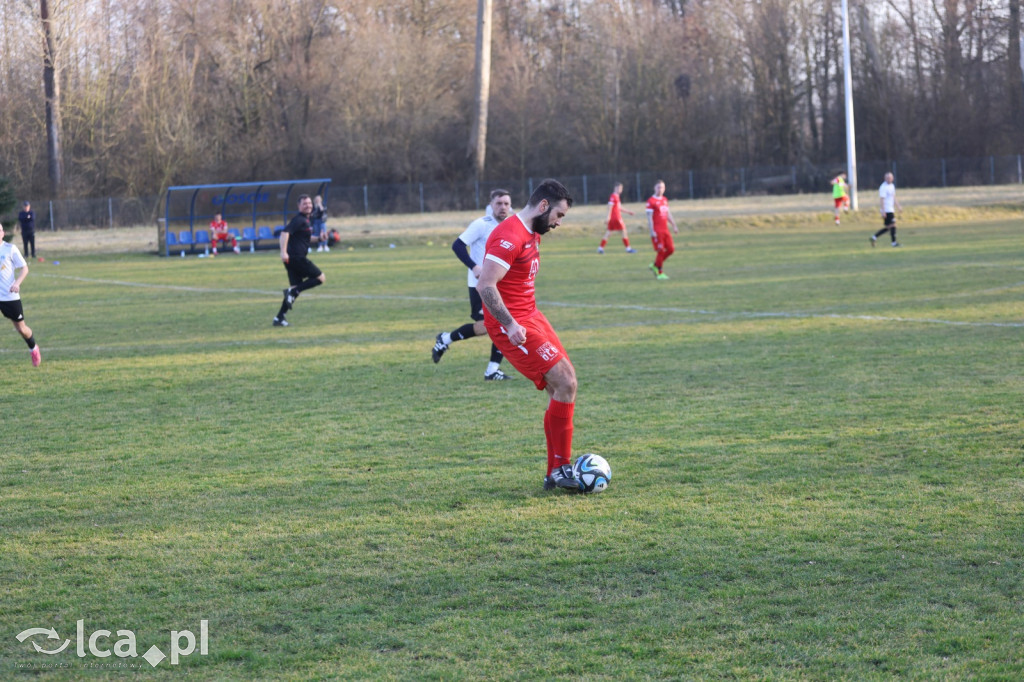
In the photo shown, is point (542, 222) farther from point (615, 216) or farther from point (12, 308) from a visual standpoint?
point (615, 216)

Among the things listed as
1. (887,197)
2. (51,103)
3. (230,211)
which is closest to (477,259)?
(887,197)

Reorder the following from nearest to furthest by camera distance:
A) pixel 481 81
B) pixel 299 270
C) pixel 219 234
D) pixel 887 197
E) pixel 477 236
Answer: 1. pixel 477 236
2. pixel 299 270
3. pixel 887 197
4. pixel 219 234
5. pixel 481 81

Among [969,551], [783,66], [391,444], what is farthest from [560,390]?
[783,66]

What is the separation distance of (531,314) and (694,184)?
4642 cm

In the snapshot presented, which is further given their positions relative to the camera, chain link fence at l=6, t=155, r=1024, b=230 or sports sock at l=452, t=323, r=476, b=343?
chain link fence at l=6, t=155, r=1024, b=230

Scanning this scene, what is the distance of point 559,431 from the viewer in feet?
20.4

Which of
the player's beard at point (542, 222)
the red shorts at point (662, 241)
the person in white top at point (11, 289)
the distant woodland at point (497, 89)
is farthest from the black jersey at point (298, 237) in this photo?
the distant woodland at point (497, 89)

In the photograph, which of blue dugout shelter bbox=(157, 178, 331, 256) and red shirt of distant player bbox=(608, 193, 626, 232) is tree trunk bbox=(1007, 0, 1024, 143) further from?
blue dugout shelter bbox=(157, 178, 331, 256)

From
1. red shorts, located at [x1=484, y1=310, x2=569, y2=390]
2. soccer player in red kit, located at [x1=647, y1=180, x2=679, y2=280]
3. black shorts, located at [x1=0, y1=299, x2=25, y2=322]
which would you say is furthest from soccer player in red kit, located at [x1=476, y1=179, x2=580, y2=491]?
soccer player in red kit, located at [x1=647, y1=180, x2=679, y2=280]

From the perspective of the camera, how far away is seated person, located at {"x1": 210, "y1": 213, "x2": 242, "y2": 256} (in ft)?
114

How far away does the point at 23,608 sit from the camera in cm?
452

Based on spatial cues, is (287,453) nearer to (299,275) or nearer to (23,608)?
(23,608)

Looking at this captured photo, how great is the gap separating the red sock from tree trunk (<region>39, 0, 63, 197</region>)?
4234 cm

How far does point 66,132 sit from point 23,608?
4736 cm
